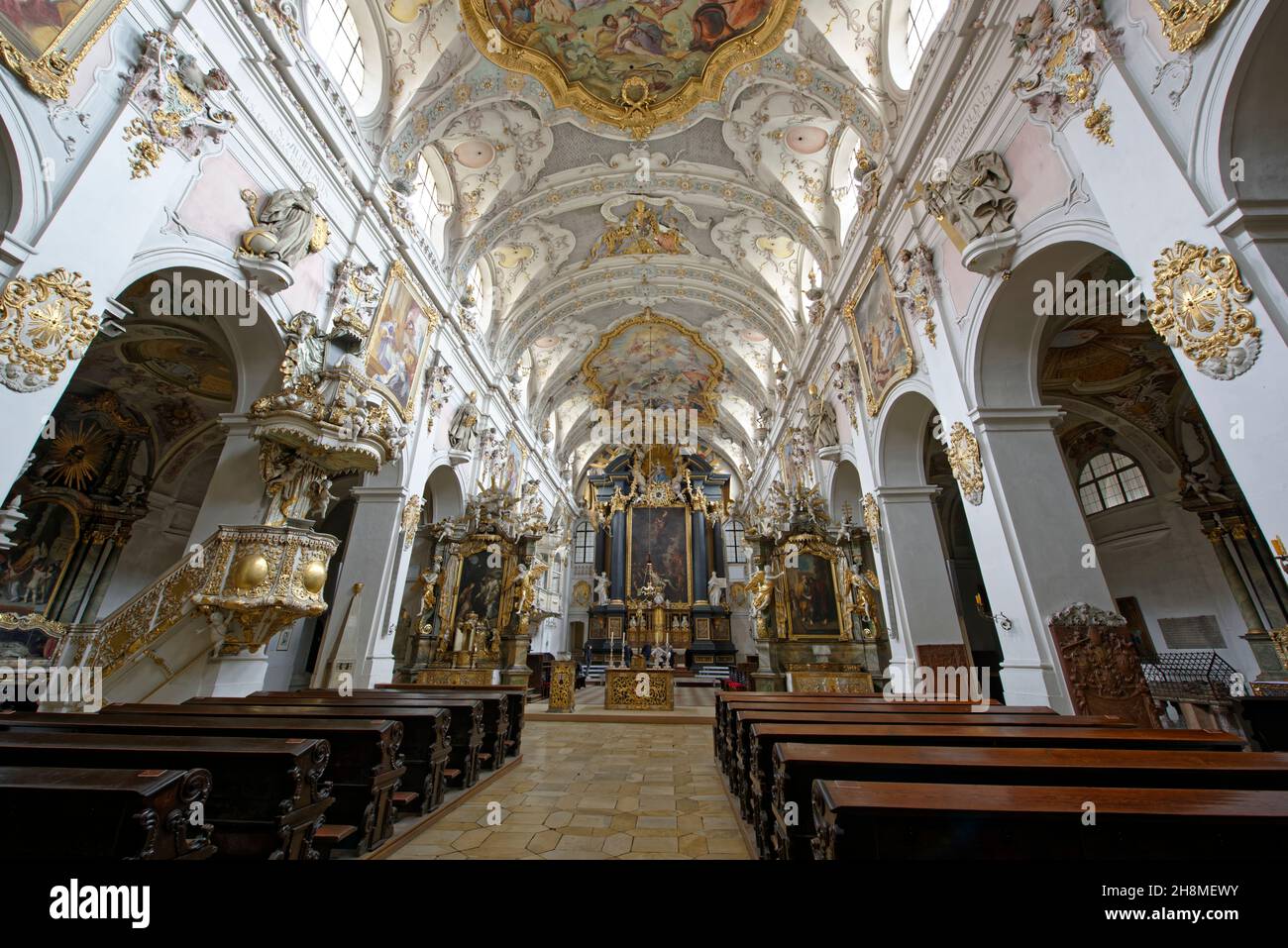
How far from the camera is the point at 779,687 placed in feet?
32.2

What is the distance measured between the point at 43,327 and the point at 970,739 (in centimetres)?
648

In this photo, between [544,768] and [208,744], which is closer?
[208,744]

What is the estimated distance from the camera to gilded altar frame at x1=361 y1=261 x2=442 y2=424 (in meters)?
7.89

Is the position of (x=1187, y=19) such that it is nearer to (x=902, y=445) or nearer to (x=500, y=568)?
(x=902, y=445)

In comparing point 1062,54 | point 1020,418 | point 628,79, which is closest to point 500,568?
point 1020,418

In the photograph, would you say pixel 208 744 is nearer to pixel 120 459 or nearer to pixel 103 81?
pixel 103 81

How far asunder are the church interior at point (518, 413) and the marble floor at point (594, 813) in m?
0.06

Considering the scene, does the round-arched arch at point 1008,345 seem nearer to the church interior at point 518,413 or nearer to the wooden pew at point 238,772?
the church interior at point 518,413

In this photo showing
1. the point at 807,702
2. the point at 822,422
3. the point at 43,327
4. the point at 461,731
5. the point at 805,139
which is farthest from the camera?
the point at 822,422

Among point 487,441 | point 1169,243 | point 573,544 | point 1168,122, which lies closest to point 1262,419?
point 1169,243

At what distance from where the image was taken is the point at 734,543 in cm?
2466

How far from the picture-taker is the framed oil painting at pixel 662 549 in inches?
883
